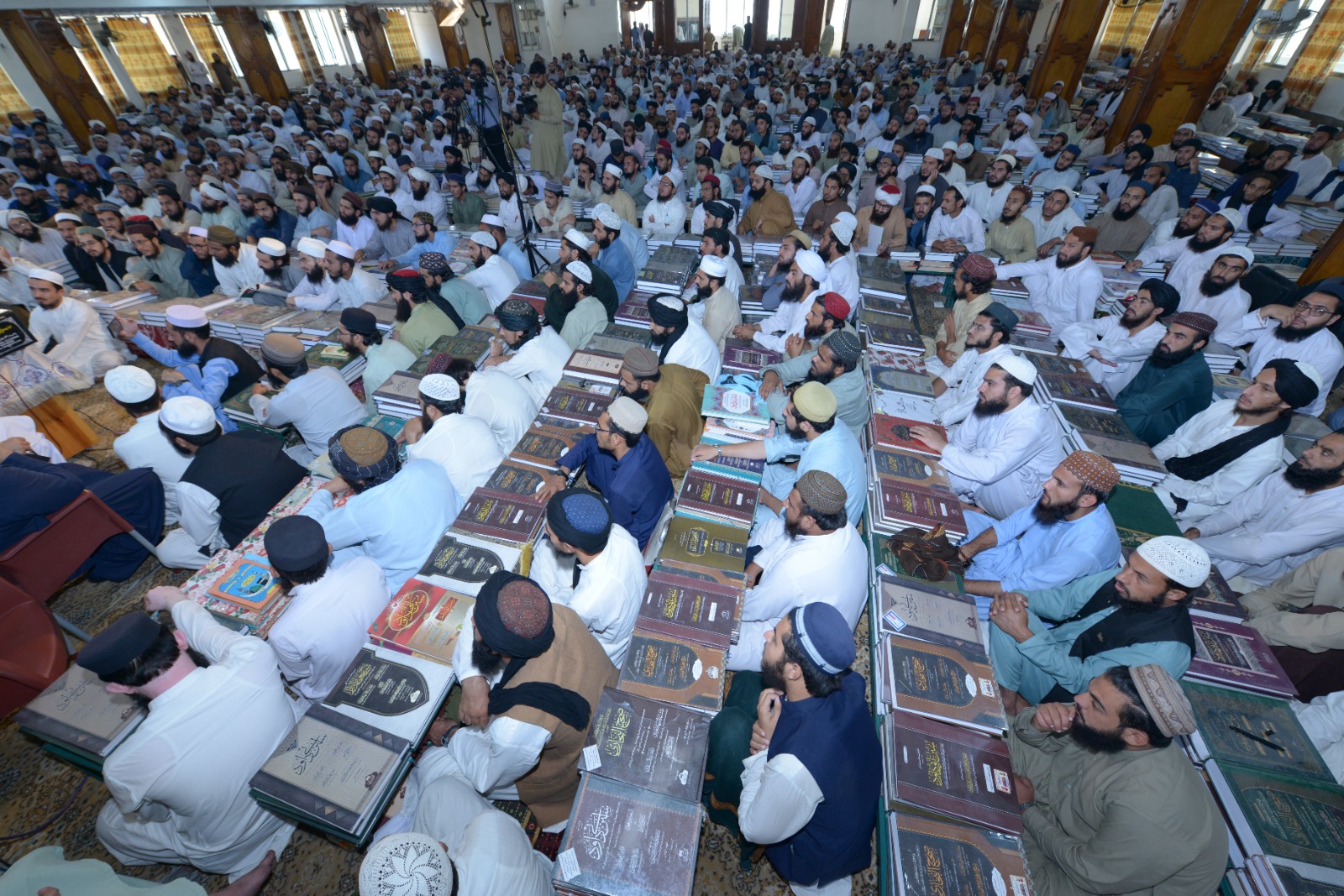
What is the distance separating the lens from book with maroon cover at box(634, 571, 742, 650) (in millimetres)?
2840

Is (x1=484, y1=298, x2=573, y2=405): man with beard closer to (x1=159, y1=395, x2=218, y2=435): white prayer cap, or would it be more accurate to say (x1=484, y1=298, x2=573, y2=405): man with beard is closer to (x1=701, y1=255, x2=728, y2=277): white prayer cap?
(x1=701, y1=255, x2=728, y2=277): white prayer cap

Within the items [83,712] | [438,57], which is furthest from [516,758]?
[438,57]

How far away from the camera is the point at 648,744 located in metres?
2.38

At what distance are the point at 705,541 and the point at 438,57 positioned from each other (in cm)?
3435

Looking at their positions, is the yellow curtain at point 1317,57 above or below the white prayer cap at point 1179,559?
above

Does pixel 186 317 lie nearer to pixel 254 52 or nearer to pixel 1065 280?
pixel 1065 280

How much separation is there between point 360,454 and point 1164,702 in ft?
13.4

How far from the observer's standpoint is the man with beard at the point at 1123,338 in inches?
196

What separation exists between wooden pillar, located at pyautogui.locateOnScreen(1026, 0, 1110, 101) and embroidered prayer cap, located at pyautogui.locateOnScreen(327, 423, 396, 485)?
2210 centimetres

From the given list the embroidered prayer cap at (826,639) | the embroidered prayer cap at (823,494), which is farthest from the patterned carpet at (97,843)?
the embroidered prayer cap at (823,494)

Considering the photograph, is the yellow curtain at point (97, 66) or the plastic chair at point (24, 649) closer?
the plastic chair at point (24, 649)

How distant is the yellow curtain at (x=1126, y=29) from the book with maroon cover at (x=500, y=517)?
→ 30883mm

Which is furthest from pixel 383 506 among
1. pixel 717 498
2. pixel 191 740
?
pixel 717 498

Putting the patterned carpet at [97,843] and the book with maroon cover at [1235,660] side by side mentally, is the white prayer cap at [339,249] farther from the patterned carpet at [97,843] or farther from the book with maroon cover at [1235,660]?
the book with maroon cover at [1235,660]
